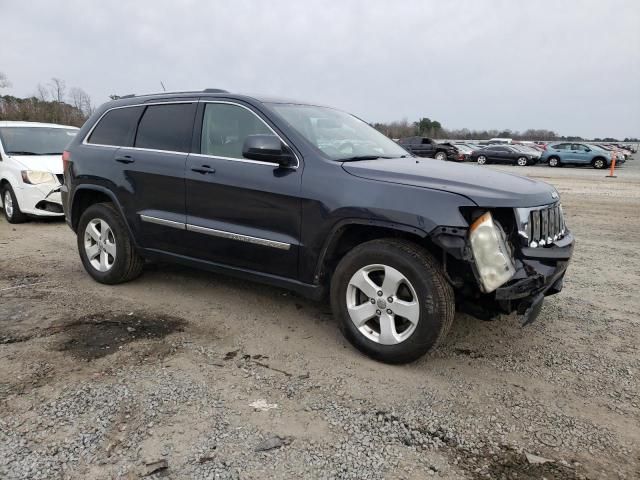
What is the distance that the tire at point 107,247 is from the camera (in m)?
4.71

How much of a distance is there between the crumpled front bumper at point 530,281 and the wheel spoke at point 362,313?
2.63 feet

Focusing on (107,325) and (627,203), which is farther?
(627,203)

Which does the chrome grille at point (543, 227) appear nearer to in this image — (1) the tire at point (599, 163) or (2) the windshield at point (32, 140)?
(2) the windshield at point (32, 140)

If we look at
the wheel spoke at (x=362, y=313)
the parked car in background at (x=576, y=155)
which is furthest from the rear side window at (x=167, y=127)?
the parked car in background at (x=576, y=155)

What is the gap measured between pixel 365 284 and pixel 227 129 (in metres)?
1.78

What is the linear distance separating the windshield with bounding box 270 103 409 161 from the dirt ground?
1.40m

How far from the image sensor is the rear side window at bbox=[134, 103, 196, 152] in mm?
4270

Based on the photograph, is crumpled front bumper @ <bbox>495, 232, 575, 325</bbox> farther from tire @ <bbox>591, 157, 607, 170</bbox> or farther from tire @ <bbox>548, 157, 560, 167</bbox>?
tire @ <bbox>548, 157, 560, 167</bbox>

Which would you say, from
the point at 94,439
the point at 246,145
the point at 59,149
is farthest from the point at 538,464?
the point at 59,149

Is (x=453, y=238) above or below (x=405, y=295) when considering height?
above

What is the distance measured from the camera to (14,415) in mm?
2684

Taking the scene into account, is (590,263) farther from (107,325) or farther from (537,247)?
(107,325)

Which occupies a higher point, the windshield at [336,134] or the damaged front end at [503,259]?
the windshield at [336,134]

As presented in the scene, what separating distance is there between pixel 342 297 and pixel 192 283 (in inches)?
85.4
